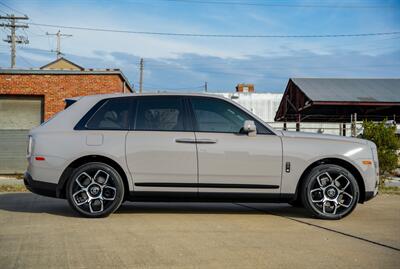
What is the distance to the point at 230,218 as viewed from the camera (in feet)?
21.9

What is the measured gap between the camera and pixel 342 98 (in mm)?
30016

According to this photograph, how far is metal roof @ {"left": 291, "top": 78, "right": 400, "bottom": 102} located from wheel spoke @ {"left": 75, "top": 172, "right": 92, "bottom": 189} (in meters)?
24.1

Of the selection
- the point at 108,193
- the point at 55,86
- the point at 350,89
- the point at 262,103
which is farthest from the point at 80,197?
the point at 262,103

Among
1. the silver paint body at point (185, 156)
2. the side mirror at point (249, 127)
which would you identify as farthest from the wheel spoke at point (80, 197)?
the side mirror at point (249, 127)

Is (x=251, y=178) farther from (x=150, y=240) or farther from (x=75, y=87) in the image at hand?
(x=75, y=87)

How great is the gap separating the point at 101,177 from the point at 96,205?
355 millimetres

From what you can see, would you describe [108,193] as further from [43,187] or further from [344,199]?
[344,199]

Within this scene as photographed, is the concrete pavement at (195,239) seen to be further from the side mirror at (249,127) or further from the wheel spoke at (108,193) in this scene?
the side mirror at (249,127)

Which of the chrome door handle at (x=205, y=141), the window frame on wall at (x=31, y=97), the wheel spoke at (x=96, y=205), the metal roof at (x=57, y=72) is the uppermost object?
the metal roof at (x=57, y=72)

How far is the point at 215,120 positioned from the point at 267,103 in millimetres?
40868

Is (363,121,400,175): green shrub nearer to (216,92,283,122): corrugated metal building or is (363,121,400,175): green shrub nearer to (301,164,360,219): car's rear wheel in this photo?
(301,164,360,219): car's rear wheel

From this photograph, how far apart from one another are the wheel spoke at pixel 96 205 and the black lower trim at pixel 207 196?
A: 1.27 feet

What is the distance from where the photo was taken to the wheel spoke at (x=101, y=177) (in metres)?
6.50

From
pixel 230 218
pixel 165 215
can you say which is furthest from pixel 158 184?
pixel 230 218
